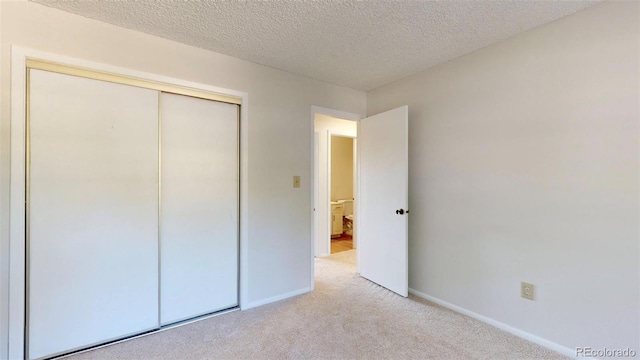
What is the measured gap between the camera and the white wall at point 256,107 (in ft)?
5.60

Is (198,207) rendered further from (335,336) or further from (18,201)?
(335,336)

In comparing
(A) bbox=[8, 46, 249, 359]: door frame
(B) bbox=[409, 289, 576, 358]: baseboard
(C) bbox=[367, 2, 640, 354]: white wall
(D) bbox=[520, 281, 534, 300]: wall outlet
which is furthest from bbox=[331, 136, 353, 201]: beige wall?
(A) bbox=[8, 46, 249, 359]: door frame

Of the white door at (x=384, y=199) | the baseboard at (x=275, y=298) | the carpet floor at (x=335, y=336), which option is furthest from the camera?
the white door at (x=384, y=199)

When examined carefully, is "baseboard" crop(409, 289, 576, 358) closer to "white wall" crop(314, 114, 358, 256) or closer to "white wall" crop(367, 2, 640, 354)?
"white wall" crop(367, 2, 640, 354)

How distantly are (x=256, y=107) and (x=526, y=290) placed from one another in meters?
2.76

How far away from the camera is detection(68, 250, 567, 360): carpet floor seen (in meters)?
1.92

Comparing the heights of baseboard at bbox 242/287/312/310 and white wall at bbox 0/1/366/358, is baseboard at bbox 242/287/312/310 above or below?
below

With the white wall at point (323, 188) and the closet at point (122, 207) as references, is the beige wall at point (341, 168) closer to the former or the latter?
the white wall at point (323, 188)

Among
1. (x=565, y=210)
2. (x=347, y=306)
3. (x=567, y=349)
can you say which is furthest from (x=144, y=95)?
(x=567, y=349)

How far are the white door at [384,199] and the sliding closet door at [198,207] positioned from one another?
1548mm

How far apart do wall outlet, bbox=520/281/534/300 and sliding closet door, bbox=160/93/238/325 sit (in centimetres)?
242

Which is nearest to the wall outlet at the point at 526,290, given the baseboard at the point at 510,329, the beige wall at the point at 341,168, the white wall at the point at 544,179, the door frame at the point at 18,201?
the white wall at the point at 544,179

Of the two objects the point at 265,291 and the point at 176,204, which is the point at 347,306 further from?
the point at 176,204

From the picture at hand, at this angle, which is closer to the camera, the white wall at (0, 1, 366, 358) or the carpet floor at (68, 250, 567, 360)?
the white wall at (0, 1, 366, 358)
